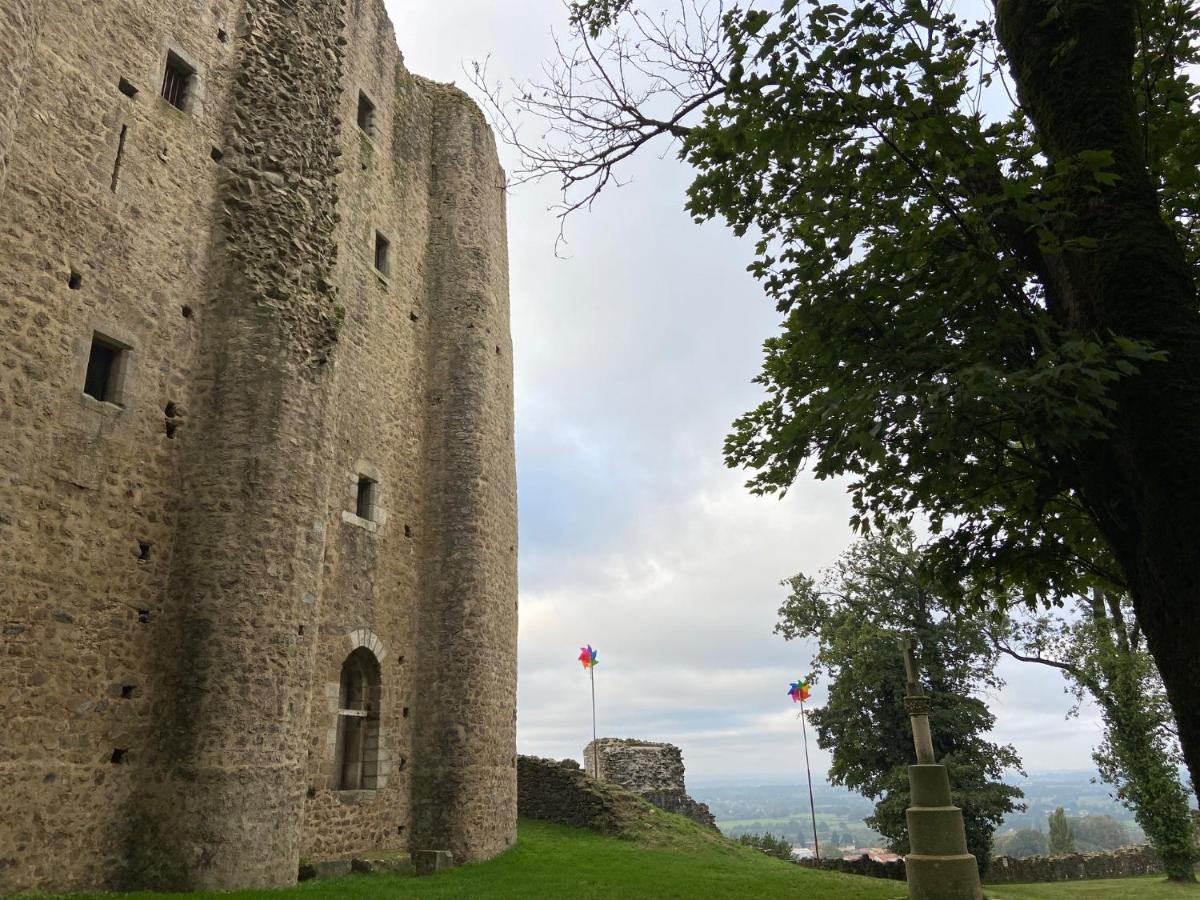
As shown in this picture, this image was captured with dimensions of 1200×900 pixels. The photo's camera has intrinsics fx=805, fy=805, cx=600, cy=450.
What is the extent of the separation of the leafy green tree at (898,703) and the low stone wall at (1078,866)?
252 cm

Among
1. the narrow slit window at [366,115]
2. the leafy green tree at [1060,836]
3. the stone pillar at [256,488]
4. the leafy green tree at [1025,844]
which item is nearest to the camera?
the stone pillar at [256,488]

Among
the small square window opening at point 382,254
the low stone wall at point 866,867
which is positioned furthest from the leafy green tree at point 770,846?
the small square window opening at point 382,254

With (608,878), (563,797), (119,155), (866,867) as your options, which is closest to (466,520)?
(608,878)

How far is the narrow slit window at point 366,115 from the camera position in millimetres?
18625

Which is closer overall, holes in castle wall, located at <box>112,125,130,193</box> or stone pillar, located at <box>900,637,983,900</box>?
holes in castle wall, located at <box>112,125,130,193</box>

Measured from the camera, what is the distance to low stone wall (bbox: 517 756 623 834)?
21047 mm

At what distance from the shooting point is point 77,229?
10.7 metres

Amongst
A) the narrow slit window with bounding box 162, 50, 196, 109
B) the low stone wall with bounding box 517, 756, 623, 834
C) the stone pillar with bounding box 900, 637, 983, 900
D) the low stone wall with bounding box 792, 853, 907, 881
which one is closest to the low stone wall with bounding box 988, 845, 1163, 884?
the low stone wall with bounding box 792, 853, 907, 881

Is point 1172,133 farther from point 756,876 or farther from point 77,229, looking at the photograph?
point 756,876

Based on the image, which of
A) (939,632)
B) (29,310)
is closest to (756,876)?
(939,632)

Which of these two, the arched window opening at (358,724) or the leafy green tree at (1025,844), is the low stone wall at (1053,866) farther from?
the leafy green tree at (1025,844)

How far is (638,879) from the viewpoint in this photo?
14414 millimetres

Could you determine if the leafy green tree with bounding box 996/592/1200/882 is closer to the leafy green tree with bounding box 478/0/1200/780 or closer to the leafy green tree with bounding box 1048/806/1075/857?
the leafy green tree with bounding box 478/0/1200/780

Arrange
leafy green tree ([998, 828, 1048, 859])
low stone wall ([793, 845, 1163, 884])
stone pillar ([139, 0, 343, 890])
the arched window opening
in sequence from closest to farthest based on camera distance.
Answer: stone pillar ([139, 0, 343, 890]), the arched window opening, low stone wall ([793, 845, 1163, 884]), leafy green tree ([998, 828, 1048, 859])
